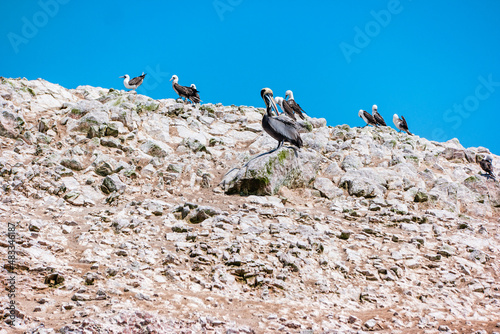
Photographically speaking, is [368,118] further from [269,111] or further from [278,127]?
[278,127]

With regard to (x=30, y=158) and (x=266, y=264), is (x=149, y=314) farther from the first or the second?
(x=30, y=158)

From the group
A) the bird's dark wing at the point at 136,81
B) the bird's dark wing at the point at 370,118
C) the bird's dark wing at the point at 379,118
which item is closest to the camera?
the bird's dark wing at the point at 370,118

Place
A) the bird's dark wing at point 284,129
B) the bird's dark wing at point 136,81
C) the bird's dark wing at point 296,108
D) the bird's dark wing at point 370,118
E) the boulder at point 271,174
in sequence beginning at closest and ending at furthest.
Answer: the boulder at point 271,174 → the bird's dark wing at point 284,129 → the bird's dark wing at point 296,108 → the bird's dark wing at point 370,118 → the bird's dark wing at point 136,81

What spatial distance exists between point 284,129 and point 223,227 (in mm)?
5148

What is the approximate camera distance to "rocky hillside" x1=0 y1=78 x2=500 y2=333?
625 centimetres

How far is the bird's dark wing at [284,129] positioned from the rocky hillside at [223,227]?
497 mm

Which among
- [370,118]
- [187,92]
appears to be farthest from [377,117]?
[187,92]

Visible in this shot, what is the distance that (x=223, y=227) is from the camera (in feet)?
29.6

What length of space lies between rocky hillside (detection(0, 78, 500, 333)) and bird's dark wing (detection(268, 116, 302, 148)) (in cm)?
50

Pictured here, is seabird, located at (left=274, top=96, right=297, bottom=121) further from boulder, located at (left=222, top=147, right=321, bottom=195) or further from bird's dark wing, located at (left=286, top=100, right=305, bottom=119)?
boulder, located at (left=222, top=147, right=321, bottom=195)

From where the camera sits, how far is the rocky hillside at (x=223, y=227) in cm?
625

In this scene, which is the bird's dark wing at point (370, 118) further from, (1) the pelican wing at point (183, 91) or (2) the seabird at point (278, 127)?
(1) the pelican wing at point (183, 91)

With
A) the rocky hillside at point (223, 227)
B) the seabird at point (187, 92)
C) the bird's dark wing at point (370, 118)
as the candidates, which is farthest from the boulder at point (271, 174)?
the bird's dark wing at point (370, 118)

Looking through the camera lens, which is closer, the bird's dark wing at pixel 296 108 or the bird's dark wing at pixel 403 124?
the bird's dark wing at pixel 296 108
